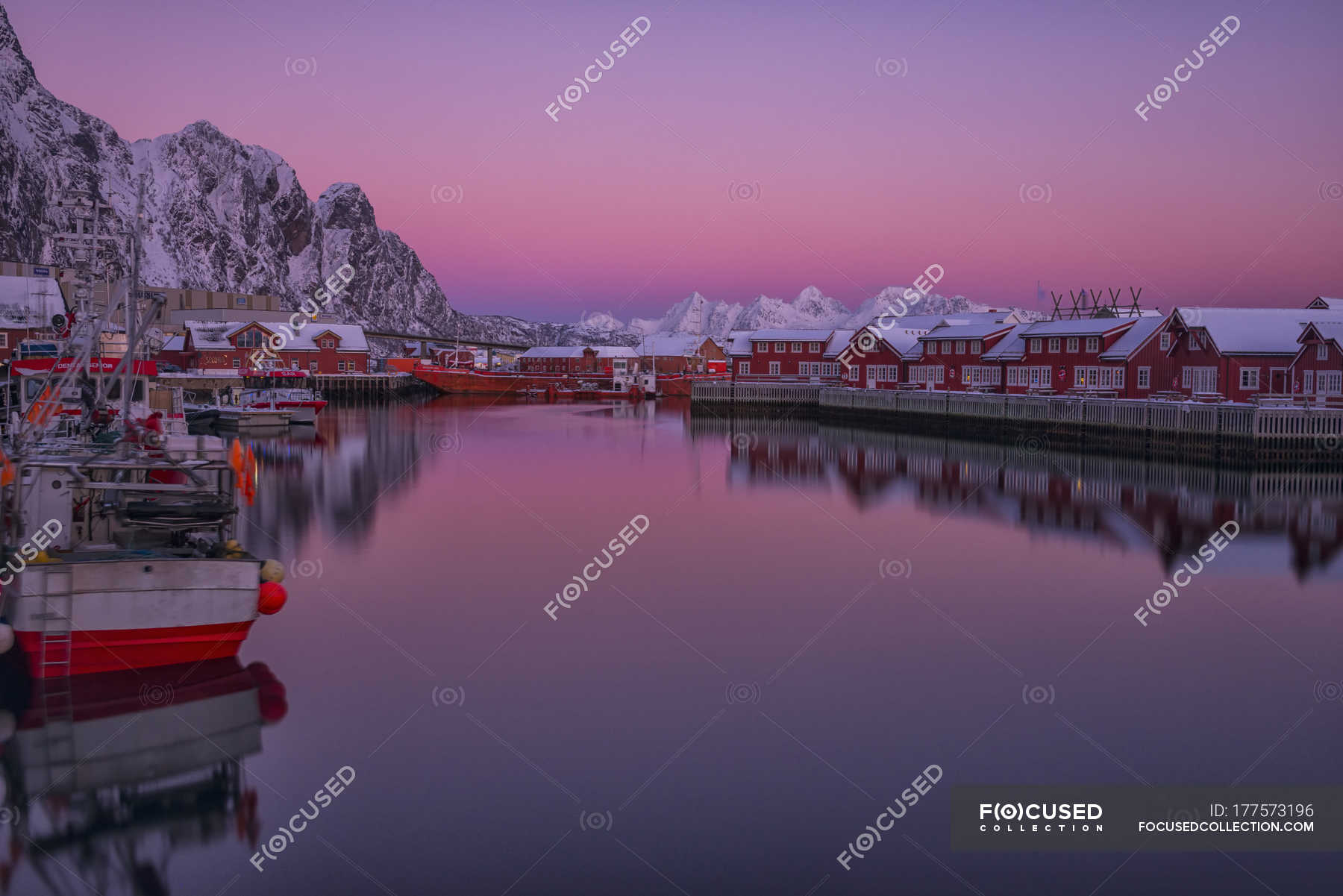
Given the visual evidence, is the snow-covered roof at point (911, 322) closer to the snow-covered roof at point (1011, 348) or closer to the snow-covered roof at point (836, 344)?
the snow-covered roof at point (836, 344)

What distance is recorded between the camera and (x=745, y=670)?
15977mm

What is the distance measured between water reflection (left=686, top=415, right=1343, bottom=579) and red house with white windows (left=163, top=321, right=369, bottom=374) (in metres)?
58.2

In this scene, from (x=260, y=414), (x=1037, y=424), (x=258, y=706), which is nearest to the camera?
(x=258, y=706)

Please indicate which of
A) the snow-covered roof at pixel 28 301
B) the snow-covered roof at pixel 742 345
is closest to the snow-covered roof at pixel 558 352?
the snow-covered roof at pixel 742 345

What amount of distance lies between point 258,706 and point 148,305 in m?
7.90

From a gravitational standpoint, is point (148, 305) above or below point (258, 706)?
above

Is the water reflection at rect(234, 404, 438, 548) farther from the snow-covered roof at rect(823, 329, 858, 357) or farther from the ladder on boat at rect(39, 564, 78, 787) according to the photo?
the snow-covered roof at rect(823, 329, 858, 357)

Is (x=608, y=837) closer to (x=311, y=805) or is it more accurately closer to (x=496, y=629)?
(x=311, y=805)

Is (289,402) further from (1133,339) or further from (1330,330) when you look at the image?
(1330,330)

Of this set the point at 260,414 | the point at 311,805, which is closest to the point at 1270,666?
the point at 311,805

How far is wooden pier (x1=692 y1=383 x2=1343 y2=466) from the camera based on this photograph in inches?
1581

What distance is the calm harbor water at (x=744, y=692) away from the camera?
1010cm

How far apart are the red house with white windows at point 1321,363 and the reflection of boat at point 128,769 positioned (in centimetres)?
4338

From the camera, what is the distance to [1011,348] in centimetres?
6159
